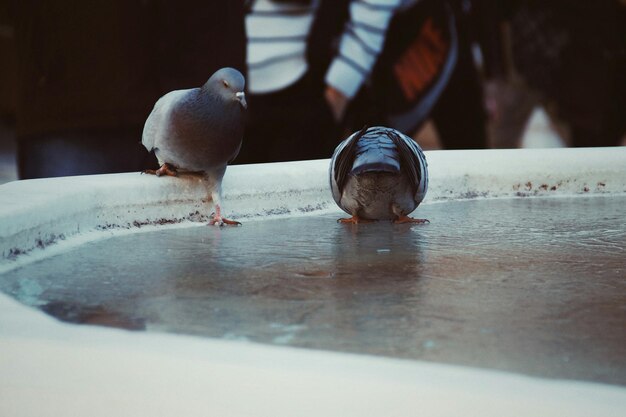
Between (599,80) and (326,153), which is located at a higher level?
(599,80)

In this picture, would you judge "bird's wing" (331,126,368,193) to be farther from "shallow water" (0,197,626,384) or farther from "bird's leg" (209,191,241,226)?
"bird's leg" (209,191,241,226)

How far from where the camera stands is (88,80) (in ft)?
14.7

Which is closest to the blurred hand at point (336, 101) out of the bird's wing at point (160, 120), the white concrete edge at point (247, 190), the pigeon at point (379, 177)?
the white concrete edge at point (247, 190)

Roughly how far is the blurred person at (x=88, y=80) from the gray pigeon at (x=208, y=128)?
72.7 inches

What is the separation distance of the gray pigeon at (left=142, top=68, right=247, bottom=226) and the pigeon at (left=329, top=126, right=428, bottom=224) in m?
0.35

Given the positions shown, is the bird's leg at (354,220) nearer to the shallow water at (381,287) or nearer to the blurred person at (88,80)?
the shallow water at (381,287)

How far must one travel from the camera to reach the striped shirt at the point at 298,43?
17.7 feet

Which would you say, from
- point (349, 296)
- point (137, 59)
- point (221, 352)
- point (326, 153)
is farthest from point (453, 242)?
point (326, 153)

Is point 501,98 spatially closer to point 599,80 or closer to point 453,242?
point 599,80

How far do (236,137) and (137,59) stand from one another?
204 cm

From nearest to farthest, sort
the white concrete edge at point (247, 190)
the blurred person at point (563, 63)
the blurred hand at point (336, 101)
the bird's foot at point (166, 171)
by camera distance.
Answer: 1. the white concrete edge at point (247, 190)
2. the bird's foot at point (166, 171)
3. the blurred hand at point (336, 101)
4. the blurred person at point (563, 63)

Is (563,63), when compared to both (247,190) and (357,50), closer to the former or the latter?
(357,50)

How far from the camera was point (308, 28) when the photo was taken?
5664mm

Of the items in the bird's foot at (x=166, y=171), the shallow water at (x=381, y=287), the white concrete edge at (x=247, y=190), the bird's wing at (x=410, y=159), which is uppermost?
the bird's wing at (x=410, y=159)
